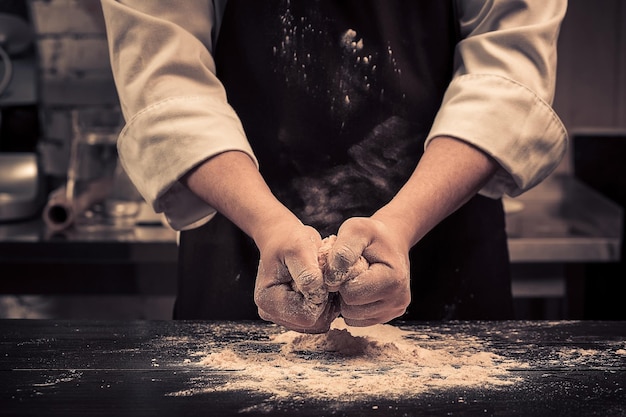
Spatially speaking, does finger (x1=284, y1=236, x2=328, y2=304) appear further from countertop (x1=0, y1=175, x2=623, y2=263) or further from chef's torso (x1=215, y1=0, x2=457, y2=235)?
countertop (x1=0, y1=175, x2=623, y2=263)

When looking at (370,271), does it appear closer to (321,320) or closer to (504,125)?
(321,320)

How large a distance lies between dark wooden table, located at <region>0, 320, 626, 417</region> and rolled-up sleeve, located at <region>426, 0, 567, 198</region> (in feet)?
0.74

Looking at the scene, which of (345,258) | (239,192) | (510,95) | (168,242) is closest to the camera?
(345,258)

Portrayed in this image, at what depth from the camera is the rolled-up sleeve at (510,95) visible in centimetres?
114

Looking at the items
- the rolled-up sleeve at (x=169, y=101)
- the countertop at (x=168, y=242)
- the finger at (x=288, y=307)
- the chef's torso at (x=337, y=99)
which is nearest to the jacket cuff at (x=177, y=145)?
the rolled-up sleeve at (x=169, y=101)

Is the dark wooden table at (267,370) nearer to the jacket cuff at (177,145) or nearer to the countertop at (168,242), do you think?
the jacket cuff at (177,145)

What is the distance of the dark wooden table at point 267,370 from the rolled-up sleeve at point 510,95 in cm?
23

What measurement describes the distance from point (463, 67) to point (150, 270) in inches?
37.8

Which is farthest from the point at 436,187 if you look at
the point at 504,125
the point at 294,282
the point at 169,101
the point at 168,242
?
the point at 168,242

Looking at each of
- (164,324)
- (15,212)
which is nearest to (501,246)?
(164,324)

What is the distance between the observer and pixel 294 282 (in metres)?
0.93

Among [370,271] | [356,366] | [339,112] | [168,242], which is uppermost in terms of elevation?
[339,112]

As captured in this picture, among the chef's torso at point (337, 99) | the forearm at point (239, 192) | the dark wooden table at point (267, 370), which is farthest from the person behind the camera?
the chef's torso at point (337, 99)

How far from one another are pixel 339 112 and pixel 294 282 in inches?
15.1
